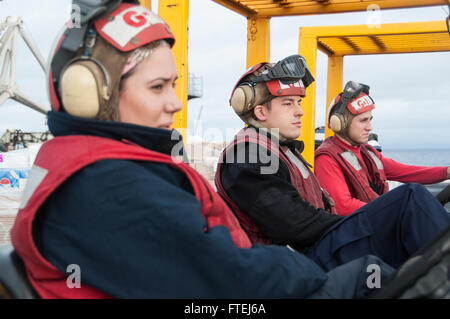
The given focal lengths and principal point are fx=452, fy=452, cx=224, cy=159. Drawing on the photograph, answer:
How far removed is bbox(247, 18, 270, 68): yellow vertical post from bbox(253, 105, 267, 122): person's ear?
148cm

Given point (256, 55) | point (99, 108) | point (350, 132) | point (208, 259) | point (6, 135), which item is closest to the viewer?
point (208, 259)

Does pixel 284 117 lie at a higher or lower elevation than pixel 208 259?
higher

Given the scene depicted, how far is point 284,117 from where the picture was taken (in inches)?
103

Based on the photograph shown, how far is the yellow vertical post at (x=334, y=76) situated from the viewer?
5645 mm

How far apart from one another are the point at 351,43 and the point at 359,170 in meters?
2.24

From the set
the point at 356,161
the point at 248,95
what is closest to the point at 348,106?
the point at 356,161

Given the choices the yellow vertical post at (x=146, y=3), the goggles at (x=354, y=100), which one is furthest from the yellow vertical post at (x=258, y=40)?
the yellow vertical post at (x=146, y=3)

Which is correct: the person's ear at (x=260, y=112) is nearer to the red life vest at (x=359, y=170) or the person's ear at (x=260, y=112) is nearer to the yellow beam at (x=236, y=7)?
the red life vest at (x=359, y=170)

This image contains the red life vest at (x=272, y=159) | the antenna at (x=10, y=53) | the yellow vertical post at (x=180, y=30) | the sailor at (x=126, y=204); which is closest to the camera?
the sailor at (x=126, y=204)

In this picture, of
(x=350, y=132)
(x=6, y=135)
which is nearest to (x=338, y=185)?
(x=350, y=132)

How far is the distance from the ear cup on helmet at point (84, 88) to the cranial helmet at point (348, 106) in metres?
2.85

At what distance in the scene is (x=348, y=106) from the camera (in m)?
3.83
